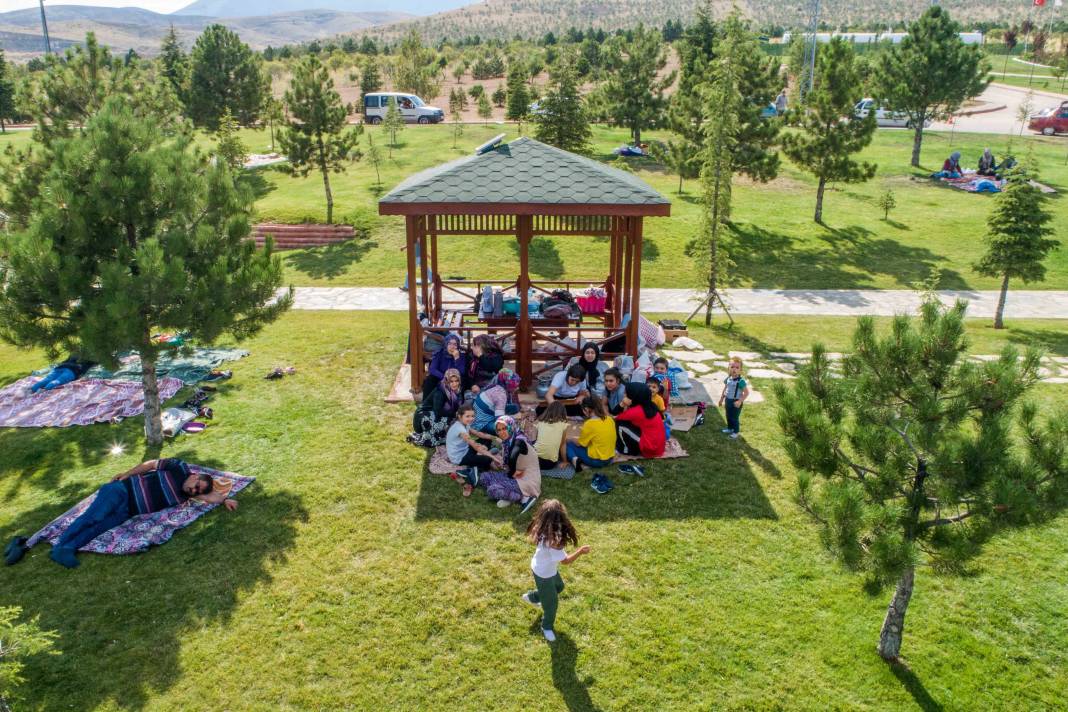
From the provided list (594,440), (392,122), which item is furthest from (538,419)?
(392,122)

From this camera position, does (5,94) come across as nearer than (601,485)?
No

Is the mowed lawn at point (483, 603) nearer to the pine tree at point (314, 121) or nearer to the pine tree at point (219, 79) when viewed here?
the pine tree at point (314, 121)

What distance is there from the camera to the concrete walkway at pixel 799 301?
18.4 m

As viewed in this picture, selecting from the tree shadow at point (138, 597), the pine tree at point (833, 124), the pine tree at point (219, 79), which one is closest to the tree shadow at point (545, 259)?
the pine tree at point (833, 124)

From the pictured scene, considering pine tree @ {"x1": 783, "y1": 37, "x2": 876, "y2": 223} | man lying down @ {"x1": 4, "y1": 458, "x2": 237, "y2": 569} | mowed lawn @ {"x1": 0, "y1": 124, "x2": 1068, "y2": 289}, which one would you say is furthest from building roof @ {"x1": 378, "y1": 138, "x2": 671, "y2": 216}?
pine tree @ {"x1": 783, "y1": 37, "x2": 876, "y2": 223}

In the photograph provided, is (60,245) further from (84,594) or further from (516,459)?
(516,459)

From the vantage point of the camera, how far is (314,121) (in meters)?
25.0

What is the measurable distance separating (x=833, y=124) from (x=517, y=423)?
18442 mm

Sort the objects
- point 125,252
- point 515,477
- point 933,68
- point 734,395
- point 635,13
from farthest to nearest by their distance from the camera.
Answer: point 635,13, point 933,68, point 734,395, point 515,477, point 125,252

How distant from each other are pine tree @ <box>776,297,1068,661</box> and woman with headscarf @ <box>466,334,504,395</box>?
5.69 meters

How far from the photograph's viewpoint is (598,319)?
16.1m

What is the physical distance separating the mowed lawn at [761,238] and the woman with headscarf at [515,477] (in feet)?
28.4

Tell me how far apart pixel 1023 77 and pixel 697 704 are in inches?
2788

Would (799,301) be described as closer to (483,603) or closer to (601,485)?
(601,485)
